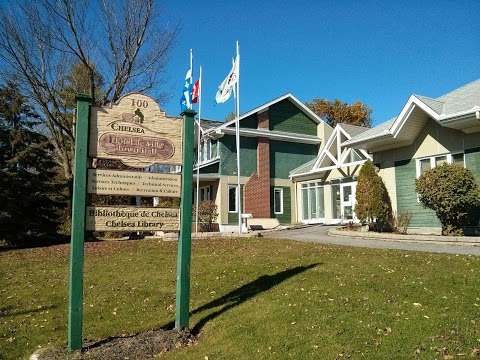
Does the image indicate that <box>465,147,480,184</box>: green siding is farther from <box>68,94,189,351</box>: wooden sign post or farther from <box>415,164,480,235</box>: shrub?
<box>68,94,189,351</box>: wooden sign post

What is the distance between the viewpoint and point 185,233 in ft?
20.8

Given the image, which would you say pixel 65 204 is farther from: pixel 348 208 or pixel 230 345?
pixel 230 345

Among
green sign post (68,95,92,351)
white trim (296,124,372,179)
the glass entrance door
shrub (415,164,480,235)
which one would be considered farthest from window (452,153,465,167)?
green sign post (68,95,92,351)

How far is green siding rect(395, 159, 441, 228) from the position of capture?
54.9ft

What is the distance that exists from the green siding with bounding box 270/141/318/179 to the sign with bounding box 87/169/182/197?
857 inches

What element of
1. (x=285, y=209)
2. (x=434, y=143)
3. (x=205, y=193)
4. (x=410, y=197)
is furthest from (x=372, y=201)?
(x=205, y=193)

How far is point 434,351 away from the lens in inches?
176

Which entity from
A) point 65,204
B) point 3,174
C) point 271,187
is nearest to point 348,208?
point 271,187

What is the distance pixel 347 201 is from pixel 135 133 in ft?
61.2

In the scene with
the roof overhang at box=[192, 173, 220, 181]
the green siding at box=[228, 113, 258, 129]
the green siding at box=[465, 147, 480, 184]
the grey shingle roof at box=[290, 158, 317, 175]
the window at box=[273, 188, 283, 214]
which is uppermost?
the green siding at box=[228, 113, 258, 129]

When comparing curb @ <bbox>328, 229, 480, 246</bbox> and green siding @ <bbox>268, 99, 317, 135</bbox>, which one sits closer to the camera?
curb @ <bbox>328, 229, 480, 246</bbox>

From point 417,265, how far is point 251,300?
4.01 m

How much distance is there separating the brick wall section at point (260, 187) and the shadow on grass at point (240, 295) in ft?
58.2

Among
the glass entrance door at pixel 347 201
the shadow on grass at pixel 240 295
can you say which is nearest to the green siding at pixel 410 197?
the glass entrance door at pixel 347 201
